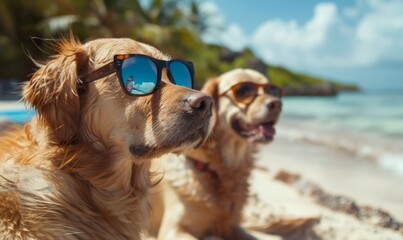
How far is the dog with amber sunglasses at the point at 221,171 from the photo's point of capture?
12.7 feet

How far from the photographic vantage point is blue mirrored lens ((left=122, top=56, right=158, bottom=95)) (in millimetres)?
2379

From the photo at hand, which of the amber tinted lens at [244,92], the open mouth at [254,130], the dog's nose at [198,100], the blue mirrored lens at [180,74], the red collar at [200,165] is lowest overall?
the red collar at [200,165]

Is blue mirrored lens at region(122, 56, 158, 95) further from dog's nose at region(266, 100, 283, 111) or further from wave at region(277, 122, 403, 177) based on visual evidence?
wave at region(277, 122, 403, 177)

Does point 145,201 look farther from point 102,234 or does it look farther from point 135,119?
point 135,119

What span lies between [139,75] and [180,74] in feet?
1.32

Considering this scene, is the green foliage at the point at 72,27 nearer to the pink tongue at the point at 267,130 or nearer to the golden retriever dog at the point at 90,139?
the pink tongue at the point at 267,130

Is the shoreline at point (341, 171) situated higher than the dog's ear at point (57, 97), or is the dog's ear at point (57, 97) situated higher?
the shoreline at point (341, 171)

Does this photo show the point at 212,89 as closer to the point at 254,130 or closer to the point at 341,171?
the point at 254,130

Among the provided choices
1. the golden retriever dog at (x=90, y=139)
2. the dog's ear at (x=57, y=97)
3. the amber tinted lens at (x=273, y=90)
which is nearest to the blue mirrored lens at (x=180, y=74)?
the golden retriever dog at (x=90, y=139)

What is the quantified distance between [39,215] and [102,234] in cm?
35

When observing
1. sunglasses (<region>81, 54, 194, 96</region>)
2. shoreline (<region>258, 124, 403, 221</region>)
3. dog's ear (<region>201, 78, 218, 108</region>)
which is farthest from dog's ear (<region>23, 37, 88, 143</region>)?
shoreline (<region>258, 124, 403, 221</region>)

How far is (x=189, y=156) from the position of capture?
13.3 feet

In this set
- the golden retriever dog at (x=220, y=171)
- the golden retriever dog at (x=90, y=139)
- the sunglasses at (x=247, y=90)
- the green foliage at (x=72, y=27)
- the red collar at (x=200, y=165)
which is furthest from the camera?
the green foliage at (x=72, y=27)

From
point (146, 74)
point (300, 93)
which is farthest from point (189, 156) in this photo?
point (300, 93)
